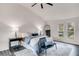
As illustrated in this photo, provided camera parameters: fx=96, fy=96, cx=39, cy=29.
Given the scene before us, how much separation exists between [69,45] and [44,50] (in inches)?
17.5

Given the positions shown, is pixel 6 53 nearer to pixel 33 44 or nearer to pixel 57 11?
pixel 33 44

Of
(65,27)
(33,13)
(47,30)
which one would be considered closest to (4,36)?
(33,13)

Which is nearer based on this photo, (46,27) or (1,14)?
(1,14)

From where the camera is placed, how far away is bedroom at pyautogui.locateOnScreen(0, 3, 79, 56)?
5.23ft

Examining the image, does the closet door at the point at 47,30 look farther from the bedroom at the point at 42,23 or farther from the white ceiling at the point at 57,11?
the white ceiling at the point at 57,11

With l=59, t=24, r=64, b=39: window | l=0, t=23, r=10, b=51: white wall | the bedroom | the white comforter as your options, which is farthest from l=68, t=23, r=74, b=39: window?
l=0, t=23, r=10, b=51: white wall

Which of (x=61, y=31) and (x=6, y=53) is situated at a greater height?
(x=61, y=31)

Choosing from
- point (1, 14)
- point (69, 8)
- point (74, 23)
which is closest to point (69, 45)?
point (74, 23)

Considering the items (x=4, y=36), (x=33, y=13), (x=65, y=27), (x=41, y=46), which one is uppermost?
(x=33, y=13)

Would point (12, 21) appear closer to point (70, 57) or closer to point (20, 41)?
point (20, 41)

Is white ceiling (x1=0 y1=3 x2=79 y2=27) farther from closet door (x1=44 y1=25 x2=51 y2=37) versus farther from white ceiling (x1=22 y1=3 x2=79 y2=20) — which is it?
closet door (x1=44 y1=25 x2=51 y2=37)

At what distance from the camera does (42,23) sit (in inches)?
67.0

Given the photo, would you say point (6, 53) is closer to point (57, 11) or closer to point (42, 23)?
point (42, 23)

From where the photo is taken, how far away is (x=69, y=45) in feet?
5.47
